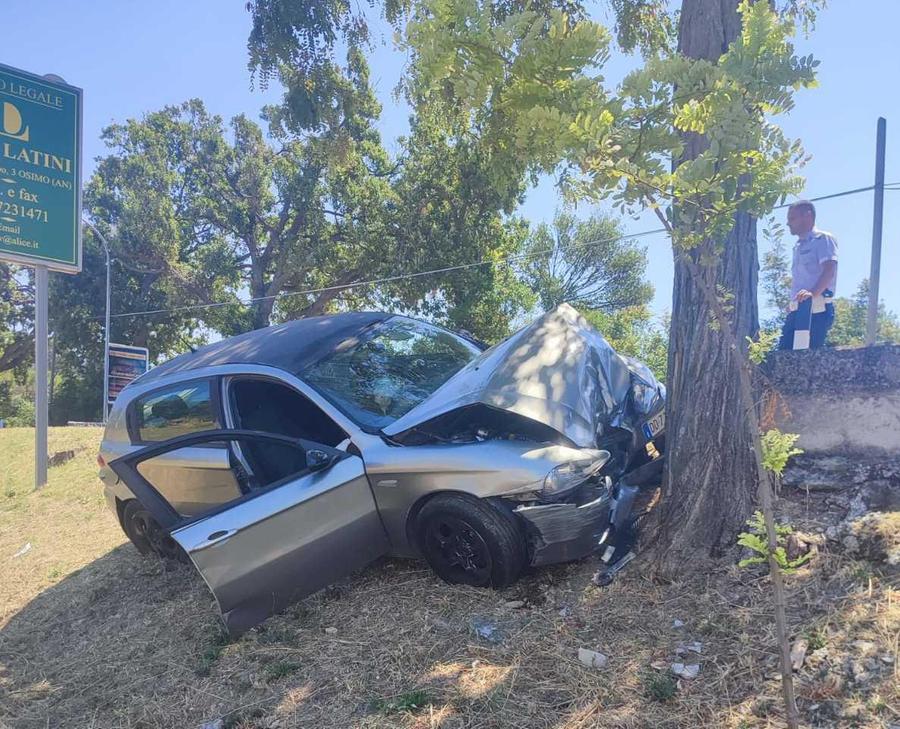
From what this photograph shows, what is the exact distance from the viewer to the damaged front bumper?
3.54 m

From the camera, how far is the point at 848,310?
75.8 feet

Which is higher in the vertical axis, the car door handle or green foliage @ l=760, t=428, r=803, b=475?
green foliage @ l=760, t=428, r=803, b=475

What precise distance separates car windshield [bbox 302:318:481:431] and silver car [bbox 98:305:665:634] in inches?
0.7

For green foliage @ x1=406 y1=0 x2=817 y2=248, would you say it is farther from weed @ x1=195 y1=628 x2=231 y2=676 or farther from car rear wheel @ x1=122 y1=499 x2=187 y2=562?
car rear wheel @ x1=122 y1=499 x2=187 y2=562

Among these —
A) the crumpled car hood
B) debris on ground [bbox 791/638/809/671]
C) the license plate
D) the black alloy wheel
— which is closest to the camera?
debris on ground [bbox 791/638/809/671]

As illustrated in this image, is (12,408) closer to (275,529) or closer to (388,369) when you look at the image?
(388,369)

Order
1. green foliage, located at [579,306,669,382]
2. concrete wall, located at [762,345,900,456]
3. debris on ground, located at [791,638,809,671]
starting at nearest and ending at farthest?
debris on ground, located at [791,638,809,671]
concrete wall, located at [762,345,900,456]
green foliage, located at [579,306,669,382]

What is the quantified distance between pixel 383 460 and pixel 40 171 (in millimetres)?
9155

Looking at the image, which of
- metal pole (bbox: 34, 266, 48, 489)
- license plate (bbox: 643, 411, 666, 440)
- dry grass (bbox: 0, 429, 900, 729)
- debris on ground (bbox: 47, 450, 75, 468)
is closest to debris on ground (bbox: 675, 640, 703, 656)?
dry grass (bbox: 0, 429, 900, 729)

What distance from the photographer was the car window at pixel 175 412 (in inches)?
190

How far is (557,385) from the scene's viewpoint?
4.20 metres

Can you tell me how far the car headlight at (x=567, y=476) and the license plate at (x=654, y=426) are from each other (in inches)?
43.8

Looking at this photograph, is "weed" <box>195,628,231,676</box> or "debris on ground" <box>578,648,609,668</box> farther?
"weed" <box>195,628,231,676</box>

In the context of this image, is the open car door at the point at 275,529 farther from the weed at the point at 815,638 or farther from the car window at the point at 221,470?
the weed at the point at 815,638
